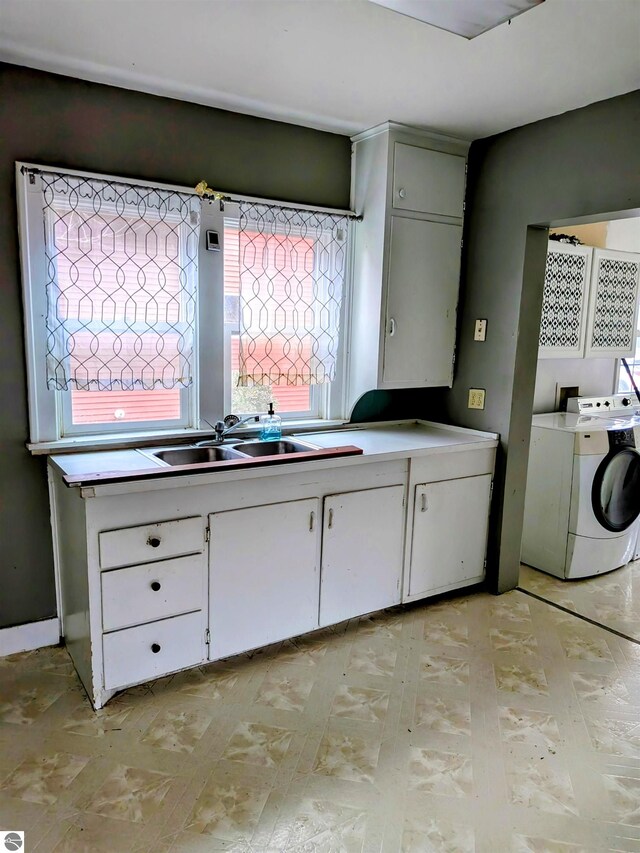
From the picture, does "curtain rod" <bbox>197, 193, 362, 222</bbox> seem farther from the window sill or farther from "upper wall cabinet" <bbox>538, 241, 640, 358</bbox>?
"upper wall cabinet" <bbox>538, 241, 640, 358</bbox>

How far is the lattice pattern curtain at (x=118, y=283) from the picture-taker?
8.04 feet

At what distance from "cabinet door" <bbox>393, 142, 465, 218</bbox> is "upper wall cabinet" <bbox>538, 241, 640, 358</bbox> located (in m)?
0.83

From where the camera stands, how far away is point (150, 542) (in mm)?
2244

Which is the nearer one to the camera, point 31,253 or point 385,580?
point 31,253

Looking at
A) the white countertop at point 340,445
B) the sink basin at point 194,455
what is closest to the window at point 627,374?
the white countertop at point 340,445

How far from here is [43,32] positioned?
2.07m

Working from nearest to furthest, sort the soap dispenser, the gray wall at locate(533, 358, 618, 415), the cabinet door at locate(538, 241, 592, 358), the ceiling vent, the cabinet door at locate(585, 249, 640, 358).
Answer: the ceiling vent
the soap dispenser
the cabinet door at locate(538, 241, 592, 358)
the cabinet door at locate(585, 249, 640, 358)
the gray wall at locate(533, 358, 618, 415)

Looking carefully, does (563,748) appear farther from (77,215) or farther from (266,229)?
(77,215)

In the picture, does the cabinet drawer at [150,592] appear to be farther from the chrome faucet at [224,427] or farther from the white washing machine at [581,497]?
the white washing machine at [581,497]

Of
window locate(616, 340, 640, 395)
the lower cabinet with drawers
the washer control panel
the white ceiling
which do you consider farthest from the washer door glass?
the white ceiling

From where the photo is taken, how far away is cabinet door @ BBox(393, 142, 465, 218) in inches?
118

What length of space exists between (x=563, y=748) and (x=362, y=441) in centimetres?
156

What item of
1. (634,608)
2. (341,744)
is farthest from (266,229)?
(634,608)

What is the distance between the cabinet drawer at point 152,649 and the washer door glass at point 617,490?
94.1 inches
